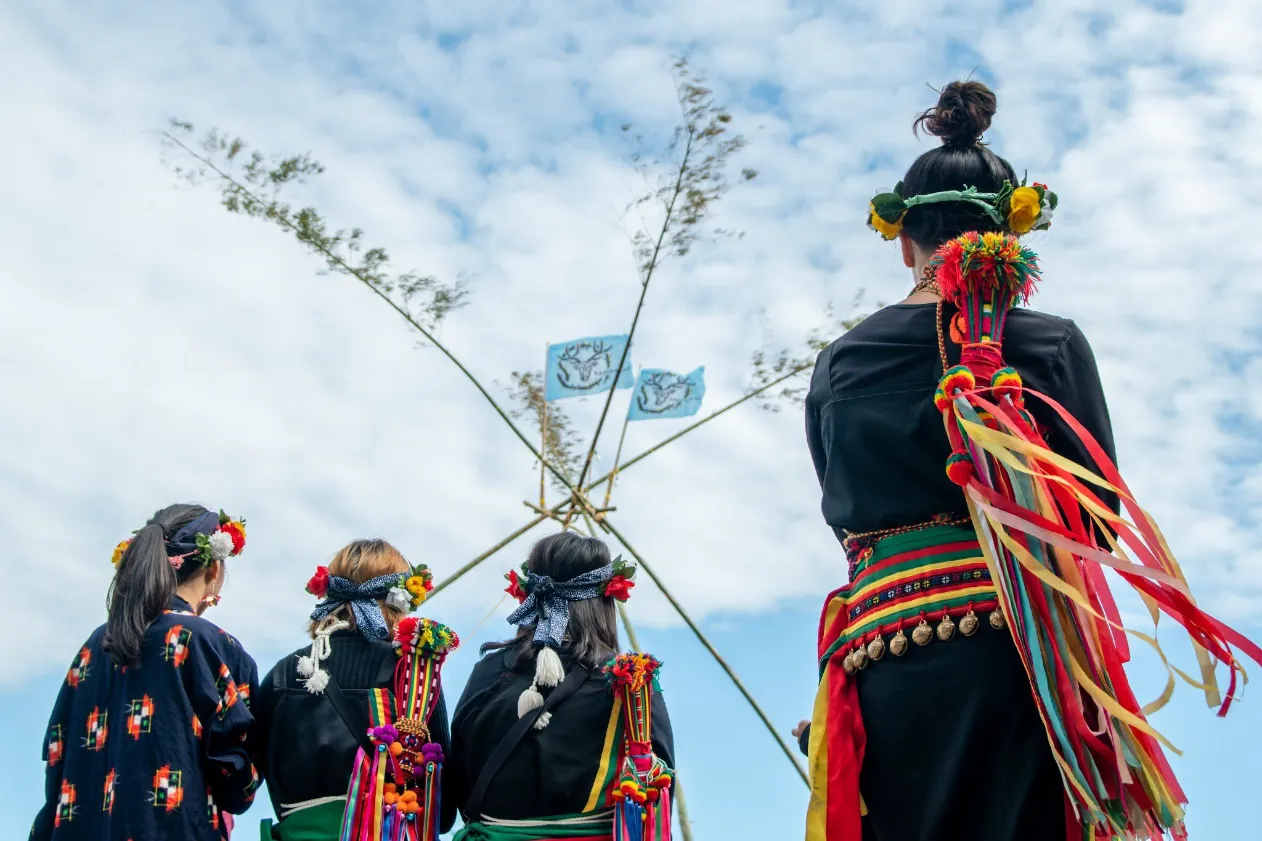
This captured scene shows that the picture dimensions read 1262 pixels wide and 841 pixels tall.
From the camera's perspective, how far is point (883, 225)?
6.82ft

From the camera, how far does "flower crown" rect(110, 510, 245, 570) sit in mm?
3027

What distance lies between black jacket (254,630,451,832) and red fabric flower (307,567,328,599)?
0.12 m

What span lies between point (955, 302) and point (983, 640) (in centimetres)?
48

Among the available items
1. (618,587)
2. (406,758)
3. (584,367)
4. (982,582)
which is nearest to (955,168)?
(982,582)

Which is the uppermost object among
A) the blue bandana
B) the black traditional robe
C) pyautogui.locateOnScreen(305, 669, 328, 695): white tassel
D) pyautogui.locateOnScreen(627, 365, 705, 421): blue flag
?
pyautogui.locateOnScreen(627, 365, 705, 421): blue flag

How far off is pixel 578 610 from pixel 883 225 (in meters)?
1.32

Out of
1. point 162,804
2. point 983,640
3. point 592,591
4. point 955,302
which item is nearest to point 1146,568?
point 983,640

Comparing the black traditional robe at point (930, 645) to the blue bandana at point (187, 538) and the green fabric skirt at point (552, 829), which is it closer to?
the green fabric skirt at point (552, 829)

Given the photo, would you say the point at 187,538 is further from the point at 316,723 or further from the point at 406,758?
the point at 406,758

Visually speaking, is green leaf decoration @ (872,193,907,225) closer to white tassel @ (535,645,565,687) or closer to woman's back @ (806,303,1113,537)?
woman's back @ (806,303,1113,537)

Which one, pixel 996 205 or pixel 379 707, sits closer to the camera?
pixel 996 205

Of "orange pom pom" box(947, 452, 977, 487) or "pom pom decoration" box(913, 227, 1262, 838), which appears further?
"orange pom pom" box(947, 452, 977, 487)

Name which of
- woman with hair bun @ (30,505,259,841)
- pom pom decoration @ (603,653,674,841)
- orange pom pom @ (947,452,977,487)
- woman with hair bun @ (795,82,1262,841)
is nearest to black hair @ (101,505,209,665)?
woman with hair bun @ (30,505,259,841)

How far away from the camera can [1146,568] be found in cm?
161
